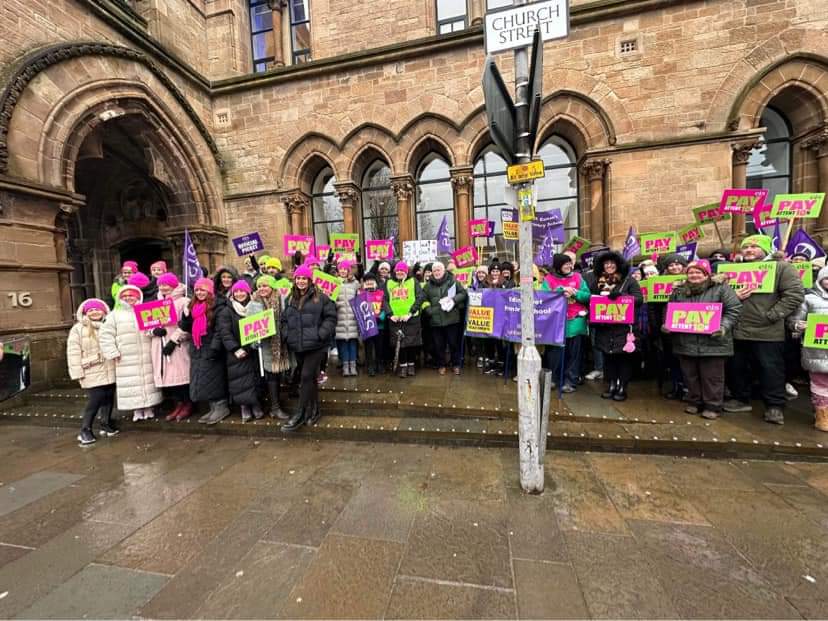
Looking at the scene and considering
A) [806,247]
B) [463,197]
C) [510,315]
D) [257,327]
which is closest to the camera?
[257,327]

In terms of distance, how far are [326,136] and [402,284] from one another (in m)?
6.25

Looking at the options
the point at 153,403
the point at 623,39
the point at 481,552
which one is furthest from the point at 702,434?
the point at 623,39

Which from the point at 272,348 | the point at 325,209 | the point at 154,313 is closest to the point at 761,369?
the point at 272,348

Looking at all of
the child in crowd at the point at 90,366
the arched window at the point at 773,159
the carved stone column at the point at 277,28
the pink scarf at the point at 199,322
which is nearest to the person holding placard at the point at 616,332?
the pink scarf at the point at 199,322

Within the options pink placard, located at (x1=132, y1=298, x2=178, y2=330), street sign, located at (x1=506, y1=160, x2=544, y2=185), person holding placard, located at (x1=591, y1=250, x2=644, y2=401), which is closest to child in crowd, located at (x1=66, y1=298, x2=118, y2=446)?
pink placard, located at (x1=132, y1=298, x2=178, y2=330)

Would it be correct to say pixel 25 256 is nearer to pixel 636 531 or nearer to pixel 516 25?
pixel 516 25

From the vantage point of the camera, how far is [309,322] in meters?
4.25

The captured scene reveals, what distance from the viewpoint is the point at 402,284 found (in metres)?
5.68

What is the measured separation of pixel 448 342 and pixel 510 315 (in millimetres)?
1463

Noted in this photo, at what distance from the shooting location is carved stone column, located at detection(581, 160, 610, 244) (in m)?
8.32

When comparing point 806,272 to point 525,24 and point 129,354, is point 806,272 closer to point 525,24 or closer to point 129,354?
point 525,24

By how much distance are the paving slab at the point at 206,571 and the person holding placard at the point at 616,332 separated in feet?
14.2

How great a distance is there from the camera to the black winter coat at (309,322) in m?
4.22

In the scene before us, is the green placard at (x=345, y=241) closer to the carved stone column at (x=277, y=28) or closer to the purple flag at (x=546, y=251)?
the purple flag at (x=546, y=251)
